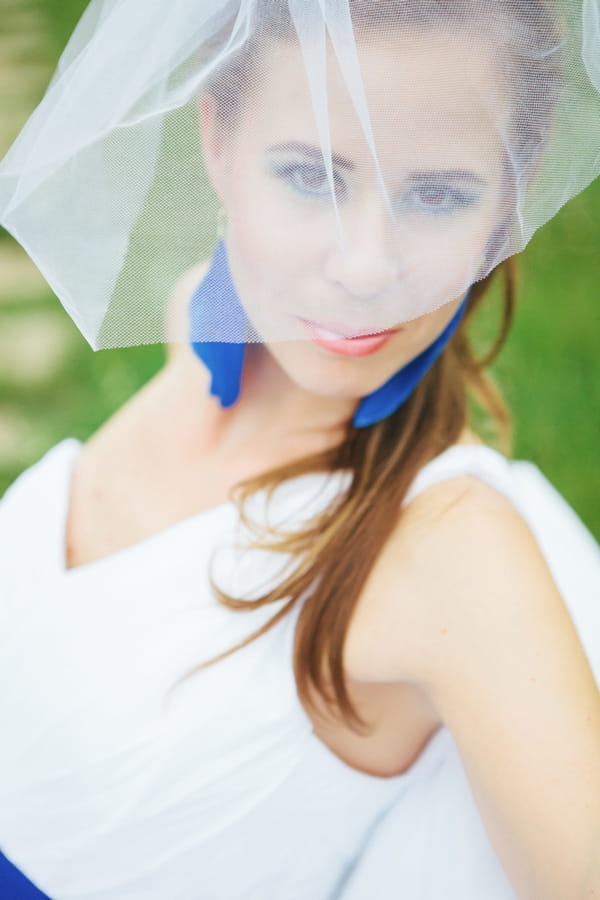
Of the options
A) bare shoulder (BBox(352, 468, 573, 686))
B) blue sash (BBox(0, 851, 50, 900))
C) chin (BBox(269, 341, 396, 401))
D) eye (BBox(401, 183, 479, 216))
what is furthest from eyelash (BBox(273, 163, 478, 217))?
blue sash (BBox(0, 851, 50, 900))

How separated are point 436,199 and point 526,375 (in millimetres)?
2067

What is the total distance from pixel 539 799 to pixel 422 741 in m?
0.34

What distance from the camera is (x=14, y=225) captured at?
0.86 meters

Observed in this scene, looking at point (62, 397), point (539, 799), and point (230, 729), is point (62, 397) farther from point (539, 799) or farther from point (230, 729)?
point (539, 799)

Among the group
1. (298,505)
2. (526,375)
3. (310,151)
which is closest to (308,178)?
(310,151)

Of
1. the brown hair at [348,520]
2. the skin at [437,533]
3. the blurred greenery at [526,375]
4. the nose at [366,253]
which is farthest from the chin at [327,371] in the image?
the blurred greenery at [526,375]

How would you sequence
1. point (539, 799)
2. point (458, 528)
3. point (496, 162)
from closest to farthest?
1. point (496, 162)
2. point (539, 799)
3. point (458, 528)

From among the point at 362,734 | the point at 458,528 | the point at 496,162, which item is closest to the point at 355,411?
the point at 458,528

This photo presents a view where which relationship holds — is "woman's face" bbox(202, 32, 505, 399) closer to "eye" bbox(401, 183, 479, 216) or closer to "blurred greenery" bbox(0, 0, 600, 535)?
"eye" bbox(401, 183, 479, 216)

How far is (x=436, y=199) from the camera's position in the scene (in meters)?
0.78

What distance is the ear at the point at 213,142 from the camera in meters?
0.80

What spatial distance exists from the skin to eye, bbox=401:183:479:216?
2cm

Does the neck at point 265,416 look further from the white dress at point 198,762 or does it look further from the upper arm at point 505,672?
the upper arm at point 505,672

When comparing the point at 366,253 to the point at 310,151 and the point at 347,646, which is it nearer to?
the point at 310,151
